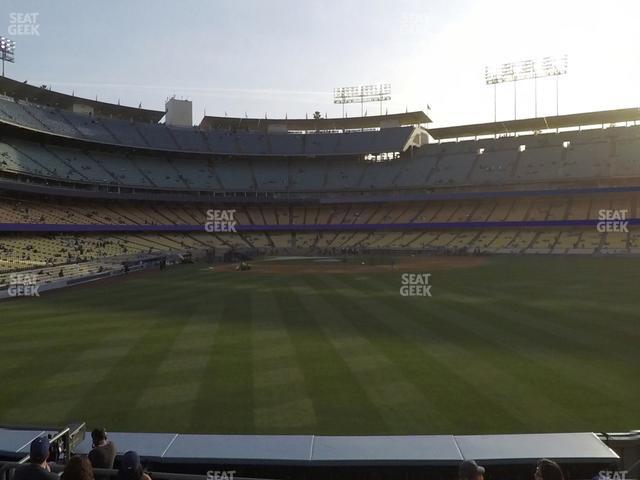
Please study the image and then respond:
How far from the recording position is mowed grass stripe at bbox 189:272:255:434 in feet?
32.8

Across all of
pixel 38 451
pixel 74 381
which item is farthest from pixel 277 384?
pixel 38 451

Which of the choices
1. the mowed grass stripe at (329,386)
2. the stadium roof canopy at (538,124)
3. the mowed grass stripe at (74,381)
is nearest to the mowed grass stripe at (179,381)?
the mowed grass stripe at (74,381)

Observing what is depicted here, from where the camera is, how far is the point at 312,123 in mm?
93625

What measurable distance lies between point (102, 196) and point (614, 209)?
2734 inches

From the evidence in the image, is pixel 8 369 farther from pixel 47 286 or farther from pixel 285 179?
pixel 285 179

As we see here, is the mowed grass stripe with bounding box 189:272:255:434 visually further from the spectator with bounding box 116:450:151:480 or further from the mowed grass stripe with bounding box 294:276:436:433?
the spectator with bounding box 116:450:151:480

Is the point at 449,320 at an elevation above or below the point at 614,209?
below

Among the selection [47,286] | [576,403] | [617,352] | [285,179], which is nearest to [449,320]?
[617,352]

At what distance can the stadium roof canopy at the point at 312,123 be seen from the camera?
9106 cm

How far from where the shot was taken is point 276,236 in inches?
2977

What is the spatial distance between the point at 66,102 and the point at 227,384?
76.0 meters

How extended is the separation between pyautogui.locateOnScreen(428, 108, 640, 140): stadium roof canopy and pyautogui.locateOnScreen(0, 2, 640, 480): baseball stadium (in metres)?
0.44

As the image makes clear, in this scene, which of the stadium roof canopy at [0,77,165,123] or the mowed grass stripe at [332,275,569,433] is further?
the stadium roof canopy at [0,77,165,123]

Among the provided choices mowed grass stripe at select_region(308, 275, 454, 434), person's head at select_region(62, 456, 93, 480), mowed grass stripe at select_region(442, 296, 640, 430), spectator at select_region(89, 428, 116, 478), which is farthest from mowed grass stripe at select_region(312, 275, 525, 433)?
person's head at select_region(62, 456, 93, 480)
